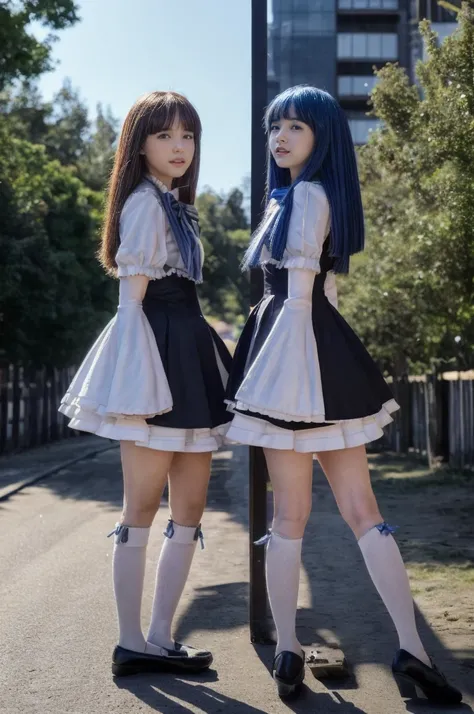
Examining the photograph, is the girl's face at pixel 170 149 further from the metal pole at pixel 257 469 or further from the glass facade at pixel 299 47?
the glass facade at pixel 299 47

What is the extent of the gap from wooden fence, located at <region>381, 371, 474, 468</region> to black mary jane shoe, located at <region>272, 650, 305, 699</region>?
45.7 ft

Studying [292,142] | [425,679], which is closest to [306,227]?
[292,142]

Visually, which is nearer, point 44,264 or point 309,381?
point 309,381

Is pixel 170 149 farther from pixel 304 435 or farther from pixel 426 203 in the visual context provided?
pixel 426 203

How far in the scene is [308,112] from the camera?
430 cm

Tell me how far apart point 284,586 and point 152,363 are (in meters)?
0.92

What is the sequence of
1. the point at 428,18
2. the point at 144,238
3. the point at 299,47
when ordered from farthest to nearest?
the point at 428,18, the point at 299,47, the point at 144,238

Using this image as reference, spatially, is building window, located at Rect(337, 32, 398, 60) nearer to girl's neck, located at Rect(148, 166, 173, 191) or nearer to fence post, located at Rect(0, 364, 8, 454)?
fence post, located at Rect(0, 364, 8, 454)

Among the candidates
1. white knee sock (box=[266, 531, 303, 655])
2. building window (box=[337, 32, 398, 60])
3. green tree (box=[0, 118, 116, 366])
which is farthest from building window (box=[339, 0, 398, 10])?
white knee sock (box=[266, 531, 303, 655])

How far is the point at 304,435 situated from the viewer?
409cm

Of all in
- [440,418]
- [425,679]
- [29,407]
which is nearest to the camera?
[425,679]

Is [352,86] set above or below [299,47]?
above

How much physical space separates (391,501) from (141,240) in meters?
9.03

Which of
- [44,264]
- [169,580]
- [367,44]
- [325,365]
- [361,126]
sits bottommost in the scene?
[169,580]
